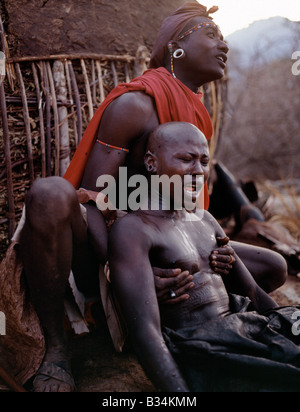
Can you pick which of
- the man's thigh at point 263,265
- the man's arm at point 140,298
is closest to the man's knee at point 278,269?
the man's thigh at point 263,265

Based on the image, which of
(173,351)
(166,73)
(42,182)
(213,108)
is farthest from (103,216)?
(213,108)

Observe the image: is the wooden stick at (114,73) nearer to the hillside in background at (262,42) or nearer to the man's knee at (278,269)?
the man's knee at (278,269)

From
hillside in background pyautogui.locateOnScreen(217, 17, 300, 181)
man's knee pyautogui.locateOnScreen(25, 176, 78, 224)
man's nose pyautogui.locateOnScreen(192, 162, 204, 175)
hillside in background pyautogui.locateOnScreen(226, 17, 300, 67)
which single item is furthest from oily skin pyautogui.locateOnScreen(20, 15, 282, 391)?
hillside in background pyautogui.locateOnScreen(226, 17, 300, 67)

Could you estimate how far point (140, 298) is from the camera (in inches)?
56.7

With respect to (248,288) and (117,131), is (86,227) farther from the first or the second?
(248,288)

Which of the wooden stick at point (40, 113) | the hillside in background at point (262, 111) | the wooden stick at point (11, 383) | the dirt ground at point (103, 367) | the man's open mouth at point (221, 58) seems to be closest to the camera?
the wooden stick at point (11, 383)

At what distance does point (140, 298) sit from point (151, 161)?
585mm

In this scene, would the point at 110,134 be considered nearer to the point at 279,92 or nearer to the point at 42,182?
the point at 42,182

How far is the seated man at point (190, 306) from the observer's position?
1.35 m

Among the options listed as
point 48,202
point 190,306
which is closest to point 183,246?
point 190,306

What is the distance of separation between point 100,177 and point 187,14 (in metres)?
1.03

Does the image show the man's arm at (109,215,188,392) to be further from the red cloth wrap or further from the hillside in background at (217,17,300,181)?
the hillside in background at (217,17,300,181)

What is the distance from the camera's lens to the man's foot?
58.9 inches
